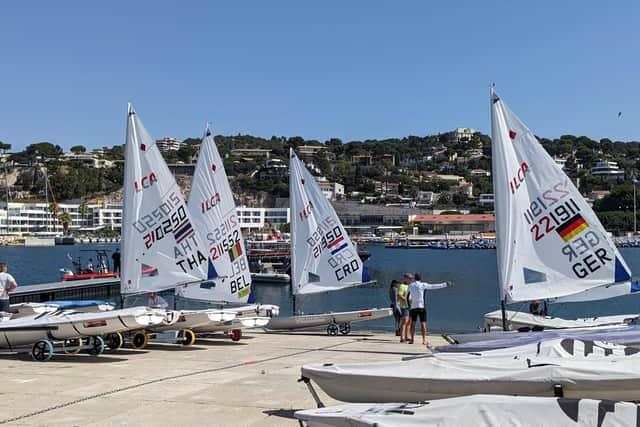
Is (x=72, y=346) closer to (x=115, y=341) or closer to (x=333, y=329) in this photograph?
(x=115, y=341)

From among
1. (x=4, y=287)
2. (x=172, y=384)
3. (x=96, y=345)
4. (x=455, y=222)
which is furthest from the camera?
(x=455, y=222)

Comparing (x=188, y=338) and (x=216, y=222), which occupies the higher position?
(x=216, y=222)

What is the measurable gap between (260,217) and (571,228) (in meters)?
168

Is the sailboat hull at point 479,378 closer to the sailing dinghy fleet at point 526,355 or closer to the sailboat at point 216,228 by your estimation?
the sailing dinghy fleet at point 526,355

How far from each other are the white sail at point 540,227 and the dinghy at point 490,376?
4760 mm

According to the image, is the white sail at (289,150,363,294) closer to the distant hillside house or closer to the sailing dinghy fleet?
the sailing dinghy fleet

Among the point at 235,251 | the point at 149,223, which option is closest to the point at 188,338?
the point at 149,223

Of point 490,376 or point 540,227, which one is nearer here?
point 490,376

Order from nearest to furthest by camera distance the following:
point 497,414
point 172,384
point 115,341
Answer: point 497,414 < point 172,384 < point 115,341

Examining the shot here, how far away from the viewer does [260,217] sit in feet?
593

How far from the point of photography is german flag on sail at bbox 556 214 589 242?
45.4ft

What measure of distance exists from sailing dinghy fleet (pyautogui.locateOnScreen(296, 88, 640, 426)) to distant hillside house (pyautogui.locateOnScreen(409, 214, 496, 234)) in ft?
562

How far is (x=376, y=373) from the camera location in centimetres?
829

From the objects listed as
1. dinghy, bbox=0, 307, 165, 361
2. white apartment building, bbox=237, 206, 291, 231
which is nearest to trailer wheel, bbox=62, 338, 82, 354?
dinghy, bbox=0, 307, 165, 361
